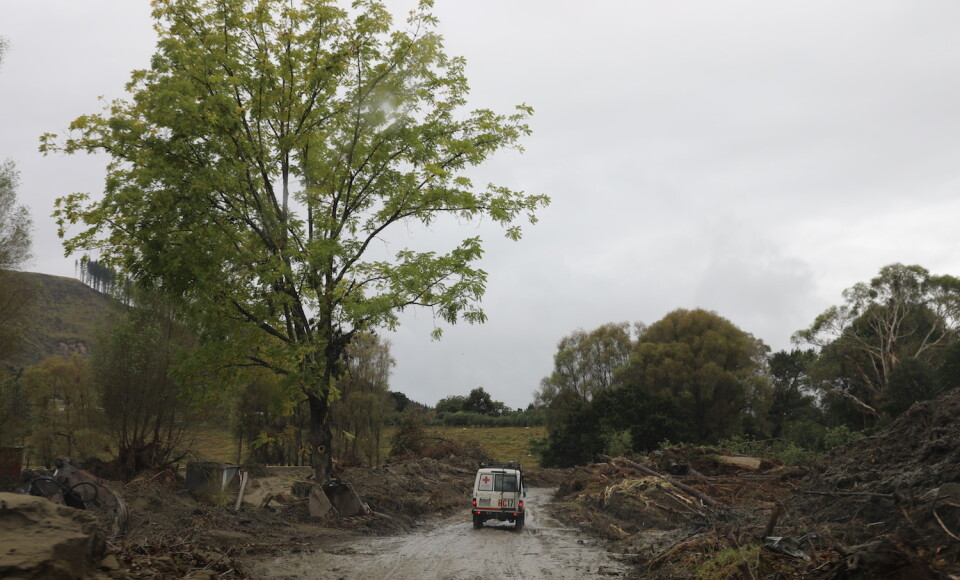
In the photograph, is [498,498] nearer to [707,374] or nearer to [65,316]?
[707,374]

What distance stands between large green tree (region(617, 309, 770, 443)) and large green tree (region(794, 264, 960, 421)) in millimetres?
6766

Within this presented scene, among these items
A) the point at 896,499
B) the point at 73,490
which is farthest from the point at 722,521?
the point at 73,490

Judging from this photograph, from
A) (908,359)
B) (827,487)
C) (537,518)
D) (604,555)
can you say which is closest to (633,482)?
(537,518)

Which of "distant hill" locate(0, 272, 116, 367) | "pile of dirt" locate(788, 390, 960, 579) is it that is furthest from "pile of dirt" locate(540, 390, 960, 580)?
"distant hill" locate(0, 272, 116, 367)

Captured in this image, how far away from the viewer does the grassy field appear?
177 feet

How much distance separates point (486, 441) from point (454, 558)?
2750 inches

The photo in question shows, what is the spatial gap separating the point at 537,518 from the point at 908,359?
3167 cm

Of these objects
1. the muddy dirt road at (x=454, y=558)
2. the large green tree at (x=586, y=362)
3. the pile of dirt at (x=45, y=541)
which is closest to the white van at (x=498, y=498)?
the muddy dirt road at (x=454, y=558)

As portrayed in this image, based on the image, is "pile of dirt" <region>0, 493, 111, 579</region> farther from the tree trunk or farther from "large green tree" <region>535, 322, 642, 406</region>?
"large green tree" <region>535, 322, 642, 406</region>

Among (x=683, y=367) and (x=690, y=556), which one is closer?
(x=690, y=556)

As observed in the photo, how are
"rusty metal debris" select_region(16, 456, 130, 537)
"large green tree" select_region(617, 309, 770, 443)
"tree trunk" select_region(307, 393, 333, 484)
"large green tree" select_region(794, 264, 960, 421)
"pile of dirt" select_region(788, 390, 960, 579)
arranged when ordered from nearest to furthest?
"pile of dirt" select_region(788, 390, 960, 579) < "rusty metal debris" select_region(16, 456, 130, 537) < "tree trunk" select_region(307, 393, 333, 484) < "large green tree" select_region(794, 264, 960, 421) < "large green tree" select_region(617, 309, 770, 443)

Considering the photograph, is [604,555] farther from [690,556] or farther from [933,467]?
[933,467]

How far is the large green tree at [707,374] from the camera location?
59719 mm

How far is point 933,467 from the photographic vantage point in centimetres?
982
